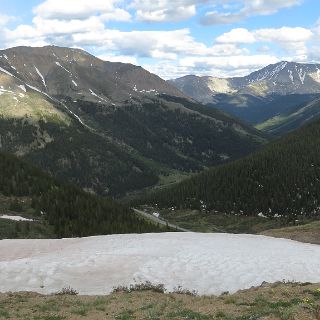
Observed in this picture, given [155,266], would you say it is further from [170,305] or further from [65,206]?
[65,206]

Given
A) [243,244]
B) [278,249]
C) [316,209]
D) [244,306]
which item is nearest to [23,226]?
[243,244]

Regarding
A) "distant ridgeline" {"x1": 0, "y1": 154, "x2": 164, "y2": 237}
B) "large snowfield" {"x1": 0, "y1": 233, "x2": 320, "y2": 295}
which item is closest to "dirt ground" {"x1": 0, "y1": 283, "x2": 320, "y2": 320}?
"large snowfield" {"x1": 0, "y1": 233, "x2": 320, "y2": 295}

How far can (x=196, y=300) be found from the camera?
2753 centimetres

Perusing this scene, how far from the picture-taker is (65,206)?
88.2 meters

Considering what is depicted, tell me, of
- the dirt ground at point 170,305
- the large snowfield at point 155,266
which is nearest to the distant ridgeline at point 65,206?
the large snowfield at point 155,266

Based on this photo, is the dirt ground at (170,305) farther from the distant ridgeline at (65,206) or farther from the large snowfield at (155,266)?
the distant ridgeline at (65,206)

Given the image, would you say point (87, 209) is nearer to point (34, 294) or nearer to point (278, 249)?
point (278, 249)

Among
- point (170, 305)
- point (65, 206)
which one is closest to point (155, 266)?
point (170, 305)

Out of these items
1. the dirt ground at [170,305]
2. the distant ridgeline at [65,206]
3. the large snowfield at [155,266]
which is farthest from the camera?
the distant ridgeline at [65,206]

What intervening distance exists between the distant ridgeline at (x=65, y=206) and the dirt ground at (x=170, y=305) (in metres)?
44.6

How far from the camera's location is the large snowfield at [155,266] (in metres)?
33.6

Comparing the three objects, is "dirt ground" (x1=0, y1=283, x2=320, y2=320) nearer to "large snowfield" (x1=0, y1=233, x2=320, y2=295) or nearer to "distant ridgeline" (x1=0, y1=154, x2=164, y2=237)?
"large snowfield" (x1=0, y1=233, x2=320, y2=295)

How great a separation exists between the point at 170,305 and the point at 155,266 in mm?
11050

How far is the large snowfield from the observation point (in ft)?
110
